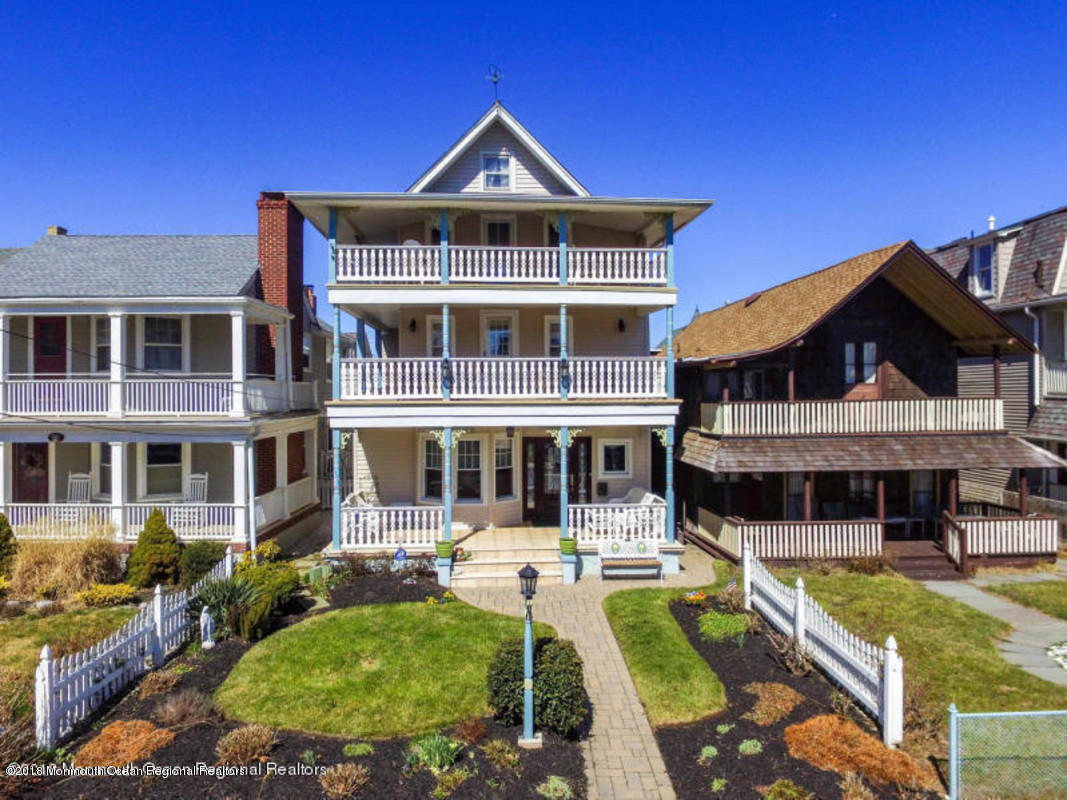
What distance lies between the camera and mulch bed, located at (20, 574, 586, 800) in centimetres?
655

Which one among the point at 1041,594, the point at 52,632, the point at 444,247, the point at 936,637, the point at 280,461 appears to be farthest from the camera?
the point at 280,461

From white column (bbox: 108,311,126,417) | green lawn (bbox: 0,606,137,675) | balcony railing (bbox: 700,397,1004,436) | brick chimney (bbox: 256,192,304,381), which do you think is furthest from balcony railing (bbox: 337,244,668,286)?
green lawn (bbox: 0,606,137,675)

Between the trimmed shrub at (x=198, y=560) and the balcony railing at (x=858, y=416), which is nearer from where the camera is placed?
the trimmed shrub at (x=198, y=560)

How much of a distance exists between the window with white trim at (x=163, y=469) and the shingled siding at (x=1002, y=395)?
23904mm

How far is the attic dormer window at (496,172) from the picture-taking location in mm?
16500

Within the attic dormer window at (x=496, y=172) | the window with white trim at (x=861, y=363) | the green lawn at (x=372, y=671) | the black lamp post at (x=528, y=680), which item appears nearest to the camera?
the black lamp post at (x=528, y=680)

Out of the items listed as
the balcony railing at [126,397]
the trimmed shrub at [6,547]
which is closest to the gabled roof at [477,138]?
the balcony railing at [126,397]

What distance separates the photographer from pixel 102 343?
17047 mm

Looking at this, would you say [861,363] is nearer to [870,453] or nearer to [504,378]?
[870,453]

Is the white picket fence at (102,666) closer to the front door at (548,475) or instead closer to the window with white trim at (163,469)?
the window with white trim at (163,469)

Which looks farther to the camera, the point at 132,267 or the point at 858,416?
the point at 132,267

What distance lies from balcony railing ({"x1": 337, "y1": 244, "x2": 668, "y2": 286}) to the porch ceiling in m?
4.63

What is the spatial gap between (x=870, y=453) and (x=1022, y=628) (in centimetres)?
476


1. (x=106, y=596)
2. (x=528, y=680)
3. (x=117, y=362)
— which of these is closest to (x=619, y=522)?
(x=528, y=680)
